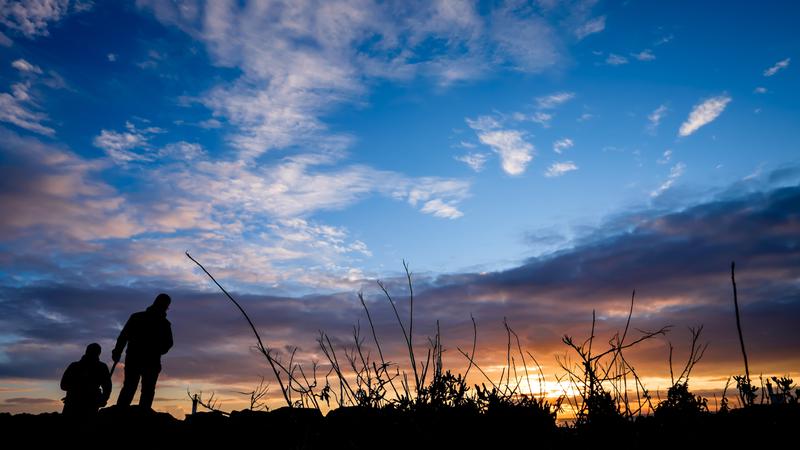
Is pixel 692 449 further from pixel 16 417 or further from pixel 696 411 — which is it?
pixel 16 417

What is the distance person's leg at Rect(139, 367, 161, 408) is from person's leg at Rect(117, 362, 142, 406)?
13 centimetres

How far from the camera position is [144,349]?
10.6m

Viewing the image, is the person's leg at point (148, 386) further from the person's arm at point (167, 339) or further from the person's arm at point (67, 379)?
the person's arm at point (67, 379)

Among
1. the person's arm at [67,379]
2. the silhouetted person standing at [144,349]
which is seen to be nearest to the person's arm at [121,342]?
the silhouetted person standing at [144,349]

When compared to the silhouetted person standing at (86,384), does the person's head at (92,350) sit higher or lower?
higher

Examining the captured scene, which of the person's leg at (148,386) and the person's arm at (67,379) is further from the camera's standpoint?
the person's leg at (148,386)

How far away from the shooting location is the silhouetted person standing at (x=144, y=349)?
10.5 metres

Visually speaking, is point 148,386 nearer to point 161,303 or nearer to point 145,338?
point 145,338

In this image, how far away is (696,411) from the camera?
14.8ft

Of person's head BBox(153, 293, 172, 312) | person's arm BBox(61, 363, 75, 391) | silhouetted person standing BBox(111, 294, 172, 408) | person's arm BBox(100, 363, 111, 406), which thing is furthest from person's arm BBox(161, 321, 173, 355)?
person's arm BBox(61, 363, 75, 391)

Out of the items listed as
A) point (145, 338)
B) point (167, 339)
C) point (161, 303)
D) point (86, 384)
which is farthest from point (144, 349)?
point (86, 384)

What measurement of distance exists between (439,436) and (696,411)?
Result: 2373mm

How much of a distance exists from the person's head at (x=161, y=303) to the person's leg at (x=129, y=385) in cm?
125

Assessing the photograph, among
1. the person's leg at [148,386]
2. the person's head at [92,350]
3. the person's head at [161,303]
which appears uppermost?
the person's head at [161,303]
